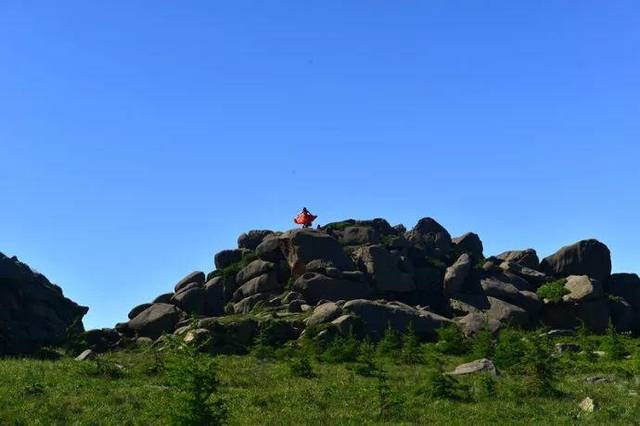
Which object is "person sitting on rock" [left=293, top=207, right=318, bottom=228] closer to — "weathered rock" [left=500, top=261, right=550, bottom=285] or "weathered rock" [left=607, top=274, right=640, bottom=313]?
"weathered rock" [left=500, top=261, right=550, bottom=285]

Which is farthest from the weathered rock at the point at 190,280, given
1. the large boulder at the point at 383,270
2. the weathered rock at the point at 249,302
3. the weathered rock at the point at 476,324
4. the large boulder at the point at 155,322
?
the weathered rock at the point at 476,324

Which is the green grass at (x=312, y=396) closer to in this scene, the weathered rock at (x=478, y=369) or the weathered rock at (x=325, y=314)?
the weathered rock at (x=478, y=369)

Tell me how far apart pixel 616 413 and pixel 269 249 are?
43.0m

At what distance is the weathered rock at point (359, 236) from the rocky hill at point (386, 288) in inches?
3.9

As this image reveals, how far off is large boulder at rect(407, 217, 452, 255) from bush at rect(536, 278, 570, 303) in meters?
11.7

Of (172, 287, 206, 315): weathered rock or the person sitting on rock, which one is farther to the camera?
the person sitting on rock

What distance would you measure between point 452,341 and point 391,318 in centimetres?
651

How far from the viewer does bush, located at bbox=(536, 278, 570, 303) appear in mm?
60781

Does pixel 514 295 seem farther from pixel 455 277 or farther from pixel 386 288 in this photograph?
pixel 386 288

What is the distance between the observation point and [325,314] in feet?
167

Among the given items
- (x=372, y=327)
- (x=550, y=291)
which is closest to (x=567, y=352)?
(x=372, y=327)

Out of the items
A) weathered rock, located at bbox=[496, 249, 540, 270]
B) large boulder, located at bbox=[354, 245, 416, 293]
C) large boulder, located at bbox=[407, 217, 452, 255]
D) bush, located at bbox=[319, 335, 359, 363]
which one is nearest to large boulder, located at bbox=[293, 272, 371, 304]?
large boulder, located at bbox=[354, 245, 416, 293]

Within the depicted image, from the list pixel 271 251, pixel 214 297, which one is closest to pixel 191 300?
pixel 214 297

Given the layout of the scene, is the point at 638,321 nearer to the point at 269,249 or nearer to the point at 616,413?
the point at 269,249
